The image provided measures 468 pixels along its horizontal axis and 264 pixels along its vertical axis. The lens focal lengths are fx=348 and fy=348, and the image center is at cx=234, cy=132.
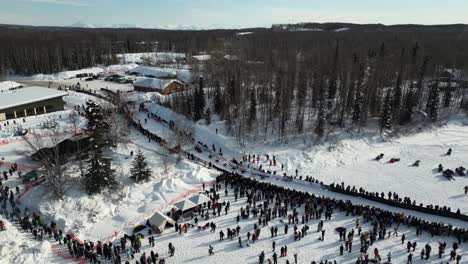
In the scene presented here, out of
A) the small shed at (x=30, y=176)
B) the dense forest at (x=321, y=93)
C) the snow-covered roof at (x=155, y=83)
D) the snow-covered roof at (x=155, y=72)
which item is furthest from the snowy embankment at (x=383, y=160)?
the snow-covered roof at (x=155, y=72)

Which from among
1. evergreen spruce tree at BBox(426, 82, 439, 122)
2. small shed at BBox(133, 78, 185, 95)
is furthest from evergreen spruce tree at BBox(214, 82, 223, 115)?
evergreen spruce tree at BBox(426, 82, 439, 122)

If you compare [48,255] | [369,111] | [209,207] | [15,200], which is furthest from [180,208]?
[369,111]

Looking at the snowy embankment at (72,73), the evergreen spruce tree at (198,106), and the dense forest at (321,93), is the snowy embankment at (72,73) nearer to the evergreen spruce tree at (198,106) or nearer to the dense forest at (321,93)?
the dense forest at (321,93)

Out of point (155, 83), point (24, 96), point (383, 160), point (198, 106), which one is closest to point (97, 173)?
point (198, 106)

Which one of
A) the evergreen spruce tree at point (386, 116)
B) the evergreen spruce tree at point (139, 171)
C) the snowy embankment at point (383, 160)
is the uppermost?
the evergreen spruce tree at point (386, 116)

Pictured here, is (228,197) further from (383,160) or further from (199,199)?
(383,160)

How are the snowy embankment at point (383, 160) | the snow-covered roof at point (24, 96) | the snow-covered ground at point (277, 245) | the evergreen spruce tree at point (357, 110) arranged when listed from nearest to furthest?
1. the snow-covered ground at point (277, 245)
2. the snowy embankment at point (383, 160)
3. the evergreen spruce tree at point (357, 110)
4. the snow-covered roof at point (24, 96)
